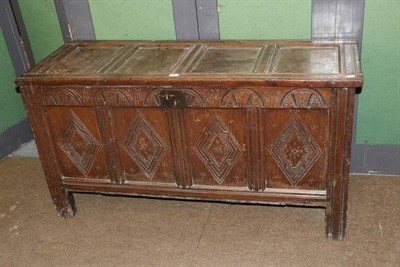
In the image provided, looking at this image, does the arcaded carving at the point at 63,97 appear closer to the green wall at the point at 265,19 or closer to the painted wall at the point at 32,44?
the painted wall at the point at 32,44

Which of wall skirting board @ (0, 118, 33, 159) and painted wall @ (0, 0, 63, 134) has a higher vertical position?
painted wall @ (0, 0, 63, 134)

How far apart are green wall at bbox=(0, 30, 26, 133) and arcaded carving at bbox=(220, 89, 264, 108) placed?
1.96 meters

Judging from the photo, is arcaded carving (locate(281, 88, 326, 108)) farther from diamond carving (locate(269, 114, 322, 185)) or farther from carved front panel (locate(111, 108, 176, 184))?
carved front panel (locate(111, 108, 176, 184))

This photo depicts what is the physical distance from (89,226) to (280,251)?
113 cm

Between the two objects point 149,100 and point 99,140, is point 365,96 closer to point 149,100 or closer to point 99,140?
point 149,100

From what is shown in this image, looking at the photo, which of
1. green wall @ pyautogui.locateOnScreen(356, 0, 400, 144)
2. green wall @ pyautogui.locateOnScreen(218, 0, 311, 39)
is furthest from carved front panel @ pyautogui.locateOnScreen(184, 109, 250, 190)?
green wall @ pyautogui.locateOnScreen(356, 0, 400, 144)

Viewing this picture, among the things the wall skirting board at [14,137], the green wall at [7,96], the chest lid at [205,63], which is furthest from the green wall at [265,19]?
the wall skirting board at [14,137]

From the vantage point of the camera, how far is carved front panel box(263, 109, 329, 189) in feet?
8.09

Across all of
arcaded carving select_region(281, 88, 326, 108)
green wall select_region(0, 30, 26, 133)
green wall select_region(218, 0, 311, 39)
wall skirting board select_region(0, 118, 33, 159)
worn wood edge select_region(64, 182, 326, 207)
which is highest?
green wall select_region(218, 0, 311, 39)

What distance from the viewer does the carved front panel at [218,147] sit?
2557 mm

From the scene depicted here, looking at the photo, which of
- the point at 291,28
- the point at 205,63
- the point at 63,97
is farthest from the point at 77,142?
the point at 291,28

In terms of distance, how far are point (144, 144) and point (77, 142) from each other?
15.4 inches

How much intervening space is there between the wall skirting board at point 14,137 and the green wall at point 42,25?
26.3 inches

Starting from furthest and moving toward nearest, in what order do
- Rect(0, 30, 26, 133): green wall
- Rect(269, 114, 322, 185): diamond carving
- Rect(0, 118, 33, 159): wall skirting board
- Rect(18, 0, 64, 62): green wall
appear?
Rect(0, 118, 33, 159): wall skirting board → Rect(0, 30, 26, 133): green wall → Rect(18, 0, 64, 62): green wall → Rect(269, 114, 322, 185): diamond carving
